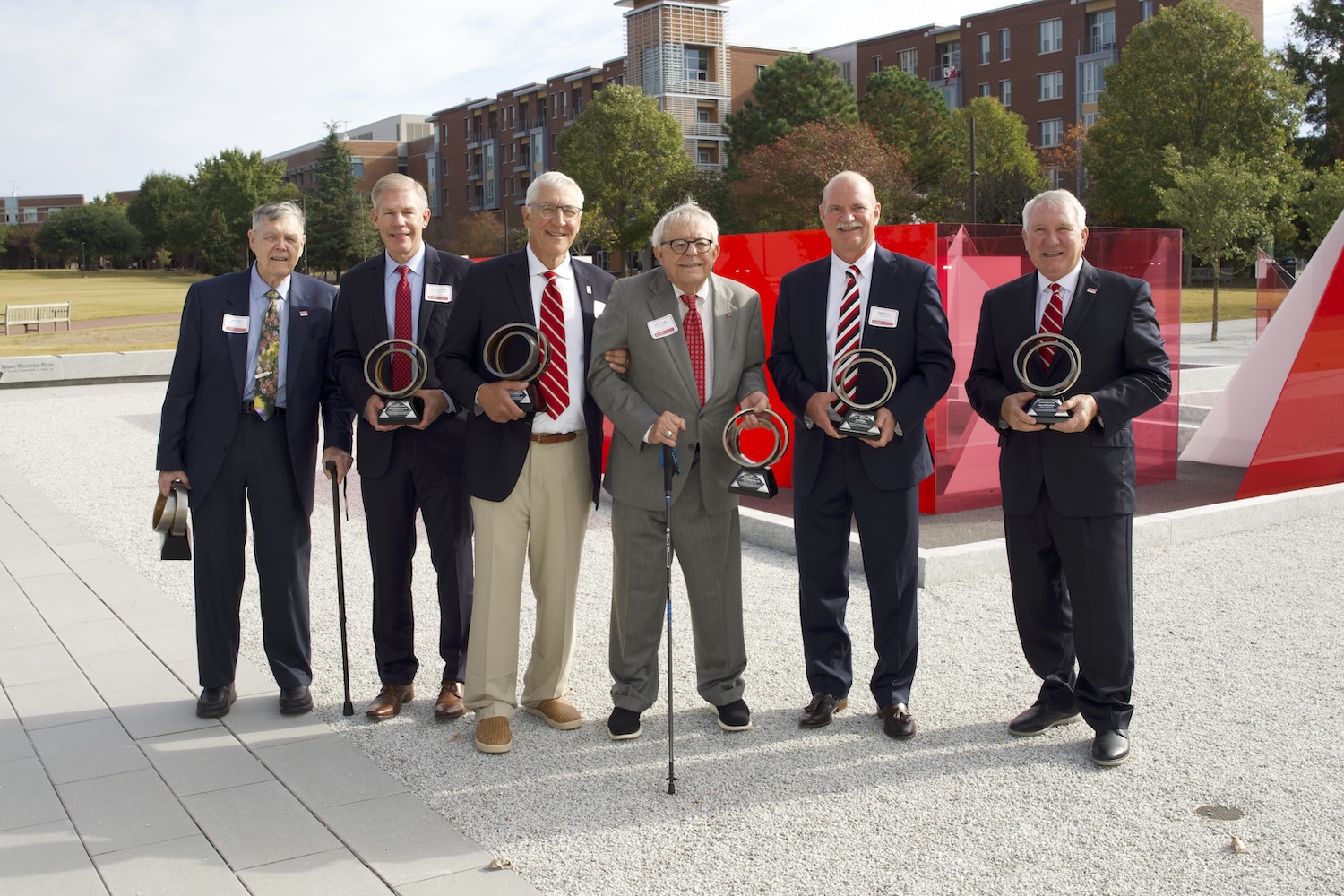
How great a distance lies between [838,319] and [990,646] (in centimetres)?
206

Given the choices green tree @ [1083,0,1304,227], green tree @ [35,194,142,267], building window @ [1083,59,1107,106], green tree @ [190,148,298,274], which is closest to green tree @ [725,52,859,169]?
green tree @ [1083,0,1304,227]

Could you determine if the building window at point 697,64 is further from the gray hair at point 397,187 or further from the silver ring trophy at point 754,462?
the silver ring trophy at point 754,462

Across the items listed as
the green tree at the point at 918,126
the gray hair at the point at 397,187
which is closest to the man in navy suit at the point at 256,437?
the gray hair at the point at 397,187

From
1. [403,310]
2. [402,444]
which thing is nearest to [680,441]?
[402,444]

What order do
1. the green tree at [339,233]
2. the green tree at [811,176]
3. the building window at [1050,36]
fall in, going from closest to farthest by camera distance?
the green tree at [811,176]
the building window at [1050,36]
the green tree at [339,233]

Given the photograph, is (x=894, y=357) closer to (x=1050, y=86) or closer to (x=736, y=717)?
(x=736, y=717)

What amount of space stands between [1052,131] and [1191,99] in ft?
69.8

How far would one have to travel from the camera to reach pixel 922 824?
3.82 metres

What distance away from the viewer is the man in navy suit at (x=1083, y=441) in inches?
172

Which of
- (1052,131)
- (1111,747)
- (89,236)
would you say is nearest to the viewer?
(1111,747)

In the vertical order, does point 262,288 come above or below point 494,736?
above

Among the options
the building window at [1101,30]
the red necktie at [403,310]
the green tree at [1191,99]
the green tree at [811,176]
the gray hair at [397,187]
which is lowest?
the red necktie at [403,310]

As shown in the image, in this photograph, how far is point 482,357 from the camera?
4.65 meters

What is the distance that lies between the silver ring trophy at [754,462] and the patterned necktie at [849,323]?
1.62ft
